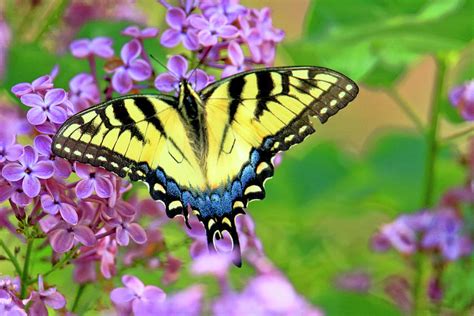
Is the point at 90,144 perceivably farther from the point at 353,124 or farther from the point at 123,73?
the point at 353,124

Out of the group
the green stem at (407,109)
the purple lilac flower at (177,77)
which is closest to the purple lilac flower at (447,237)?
the green stem at (407,109)

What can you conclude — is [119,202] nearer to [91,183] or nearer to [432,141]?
[91,183]

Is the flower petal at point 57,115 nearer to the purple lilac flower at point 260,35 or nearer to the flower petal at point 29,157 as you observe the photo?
the flower petal at point 29,157

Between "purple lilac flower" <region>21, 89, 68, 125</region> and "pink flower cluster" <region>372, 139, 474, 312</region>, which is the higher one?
"purple lilac flower" <region>21, 89, 68, 125</region>

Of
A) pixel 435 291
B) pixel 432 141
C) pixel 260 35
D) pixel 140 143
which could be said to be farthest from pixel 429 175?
pixel 140 143

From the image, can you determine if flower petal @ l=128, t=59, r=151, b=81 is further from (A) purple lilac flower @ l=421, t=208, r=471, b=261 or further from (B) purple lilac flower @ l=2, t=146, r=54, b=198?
(A) purple lilac flower @ l=421, t=208, r=471, b=261

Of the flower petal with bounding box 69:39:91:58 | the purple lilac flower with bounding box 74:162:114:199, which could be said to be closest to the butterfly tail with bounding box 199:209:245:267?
the purple lilac flower with bounding box 74:162:114:199

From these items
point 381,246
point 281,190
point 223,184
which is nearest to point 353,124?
point 281,190
